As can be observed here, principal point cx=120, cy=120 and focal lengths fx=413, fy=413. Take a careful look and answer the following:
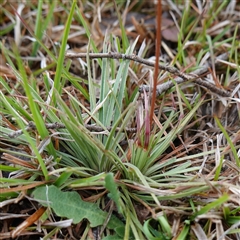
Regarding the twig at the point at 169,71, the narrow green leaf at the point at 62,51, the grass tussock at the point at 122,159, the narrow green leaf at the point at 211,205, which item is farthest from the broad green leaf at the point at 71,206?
the twig at the point at 169,71

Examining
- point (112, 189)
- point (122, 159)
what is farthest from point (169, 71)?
point (112, 189)

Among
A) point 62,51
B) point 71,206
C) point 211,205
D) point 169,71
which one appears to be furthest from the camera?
point 169,71

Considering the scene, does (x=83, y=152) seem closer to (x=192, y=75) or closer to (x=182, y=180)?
(x=182, y=180)

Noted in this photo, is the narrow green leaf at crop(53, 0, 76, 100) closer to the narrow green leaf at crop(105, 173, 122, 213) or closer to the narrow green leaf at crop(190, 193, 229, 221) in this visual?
the narrow green leaf at crop(105, 173, 122, 213)

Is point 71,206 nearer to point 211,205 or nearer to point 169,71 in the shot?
point 211,205

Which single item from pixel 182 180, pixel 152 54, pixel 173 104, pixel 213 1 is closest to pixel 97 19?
pixel 152 54

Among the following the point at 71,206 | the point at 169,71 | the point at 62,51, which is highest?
the point at 62,51

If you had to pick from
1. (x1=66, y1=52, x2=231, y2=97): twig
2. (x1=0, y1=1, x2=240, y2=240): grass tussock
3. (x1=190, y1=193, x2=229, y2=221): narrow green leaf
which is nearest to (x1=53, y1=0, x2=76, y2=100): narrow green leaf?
(x1=0, y1=1, x2=240, y2=240): grass tussock

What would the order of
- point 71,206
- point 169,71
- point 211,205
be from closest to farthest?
point 211,205 < point 71,206 < point 169,71

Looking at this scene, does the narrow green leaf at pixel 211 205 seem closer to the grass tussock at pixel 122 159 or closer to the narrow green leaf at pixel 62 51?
the grass tussock at pixel 122 159

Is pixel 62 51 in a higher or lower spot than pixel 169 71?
higher

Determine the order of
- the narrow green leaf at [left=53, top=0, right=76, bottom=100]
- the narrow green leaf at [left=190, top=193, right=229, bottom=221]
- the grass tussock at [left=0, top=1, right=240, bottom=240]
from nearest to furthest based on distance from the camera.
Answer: the narrow green leaf at [left=190, top=193, right=229, bottom=221] < the grass tussock at [left=0, top=1, right=240, bottom=240] < the narrow green leaf at [left=53, top=0, right=76, bottom=100]

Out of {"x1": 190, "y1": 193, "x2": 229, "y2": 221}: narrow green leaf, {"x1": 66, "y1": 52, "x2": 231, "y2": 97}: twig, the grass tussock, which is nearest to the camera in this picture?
{"x1": 190, "y1": 193, "x2": 229, "y2": 221}: narrow green leaf
